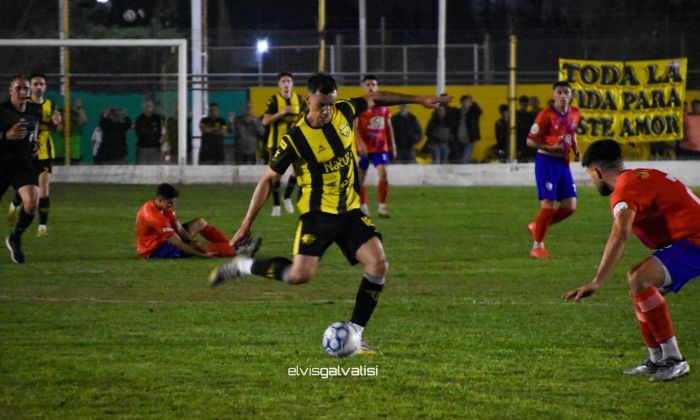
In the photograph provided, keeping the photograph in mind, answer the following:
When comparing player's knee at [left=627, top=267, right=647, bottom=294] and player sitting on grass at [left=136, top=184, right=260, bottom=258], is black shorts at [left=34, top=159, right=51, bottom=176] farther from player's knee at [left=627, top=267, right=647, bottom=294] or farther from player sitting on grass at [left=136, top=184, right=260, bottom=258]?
player's knee at [left=627, top=267, right=647, bottom=294]

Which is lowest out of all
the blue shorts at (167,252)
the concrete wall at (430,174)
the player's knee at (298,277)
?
the blue shorts at (167,252)

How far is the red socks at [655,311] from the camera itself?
8.55 metres

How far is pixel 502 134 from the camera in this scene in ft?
104

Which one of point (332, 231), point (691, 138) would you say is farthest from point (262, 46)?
point (332, 231)

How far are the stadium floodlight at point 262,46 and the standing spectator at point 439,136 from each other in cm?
487

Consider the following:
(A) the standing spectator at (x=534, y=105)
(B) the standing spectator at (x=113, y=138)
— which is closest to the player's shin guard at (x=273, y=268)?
(B) the standing spectator at (x=113, y=138)

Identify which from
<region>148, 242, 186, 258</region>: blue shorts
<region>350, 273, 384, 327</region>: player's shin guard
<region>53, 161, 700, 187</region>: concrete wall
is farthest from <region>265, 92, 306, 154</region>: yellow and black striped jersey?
<region>350, 273, 384, 327</region>: player's shin guard

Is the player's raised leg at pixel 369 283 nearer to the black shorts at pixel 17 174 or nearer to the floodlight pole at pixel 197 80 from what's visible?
the black shorts at pixel 17 174

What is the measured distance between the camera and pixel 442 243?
18.5 meters

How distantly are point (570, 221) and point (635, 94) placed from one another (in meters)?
10.6

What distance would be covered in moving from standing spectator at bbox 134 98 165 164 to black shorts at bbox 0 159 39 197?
43.9ft

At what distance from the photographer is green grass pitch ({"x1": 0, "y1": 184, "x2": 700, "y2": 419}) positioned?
8.02 m

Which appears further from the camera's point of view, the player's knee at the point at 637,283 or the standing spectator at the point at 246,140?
the standing spectator at the point at 246,140

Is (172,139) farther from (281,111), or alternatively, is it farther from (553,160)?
(553,160)
